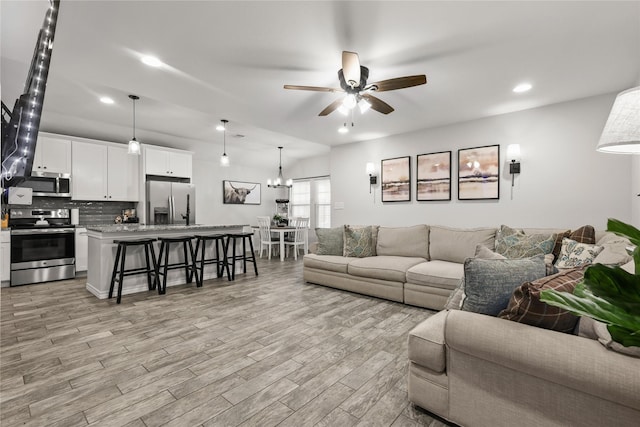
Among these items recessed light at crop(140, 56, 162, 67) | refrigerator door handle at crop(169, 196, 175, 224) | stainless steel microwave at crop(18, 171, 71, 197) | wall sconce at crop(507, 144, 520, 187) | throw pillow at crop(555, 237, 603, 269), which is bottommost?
throw pillow at crop(555, 237, 603, 269)

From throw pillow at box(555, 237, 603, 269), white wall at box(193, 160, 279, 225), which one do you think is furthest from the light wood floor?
white wall at box(193, 160, 279, 225)

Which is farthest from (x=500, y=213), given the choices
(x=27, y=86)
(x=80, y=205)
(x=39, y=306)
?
(x=80, y=205)

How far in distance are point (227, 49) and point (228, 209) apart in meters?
5.72

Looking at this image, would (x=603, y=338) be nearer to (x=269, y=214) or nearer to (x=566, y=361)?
(x=566, y=361)

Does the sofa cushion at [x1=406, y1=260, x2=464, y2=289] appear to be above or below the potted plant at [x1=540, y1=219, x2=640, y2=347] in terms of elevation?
below

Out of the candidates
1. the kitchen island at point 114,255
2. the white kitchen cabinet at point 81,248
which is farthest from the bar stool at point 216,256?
the white kitchen cabinet at point 81,248

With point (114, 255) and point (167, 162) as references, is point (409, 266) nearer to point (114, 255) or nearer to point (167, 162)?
point (114, 255)

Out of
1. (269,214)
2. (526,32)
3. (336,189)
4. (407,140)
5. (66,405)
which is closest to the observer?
(66,405)

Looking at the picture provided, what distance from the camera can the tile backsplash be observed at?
5074 millimetres

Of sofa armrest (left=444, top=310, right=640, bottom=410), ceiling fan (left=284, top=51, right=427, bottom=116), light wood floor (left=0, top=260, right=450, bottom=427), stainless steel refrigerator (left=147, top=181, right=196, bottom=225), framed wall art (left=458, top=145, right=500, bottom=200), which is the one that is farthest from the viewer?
stainless steel refrigerator (left=147, top=181, right=196, bottom=225)

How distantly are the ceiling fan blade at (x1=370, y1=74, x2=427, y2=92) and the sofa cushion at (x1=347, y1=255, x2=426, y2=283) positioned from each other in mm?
2088

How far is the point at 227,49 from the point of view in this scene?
2.53 metres

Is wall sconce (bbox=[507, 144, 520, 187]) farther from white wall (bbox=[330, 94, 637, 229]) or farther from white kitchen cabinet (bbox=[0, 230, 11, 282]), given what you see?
white kitchen cabinet (bbox=[0, 230, 11, 282])

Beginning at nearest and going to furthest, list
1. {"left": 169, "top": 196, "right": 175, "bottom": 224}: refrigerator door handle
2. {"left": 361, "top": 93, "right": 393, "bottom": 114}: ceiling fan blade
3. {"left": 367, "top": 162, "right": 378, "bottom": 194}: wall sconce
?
{"left": 361, "top": 93, "right": 393, "bottom": 114}: ceiling fan blade
{"left": 367, "top": 162, "right": 378, "bottom": 194}: wall sconce
{"left": 169, "top": 196, "right": 175, "bottom": 224}: refrigerator door handle
